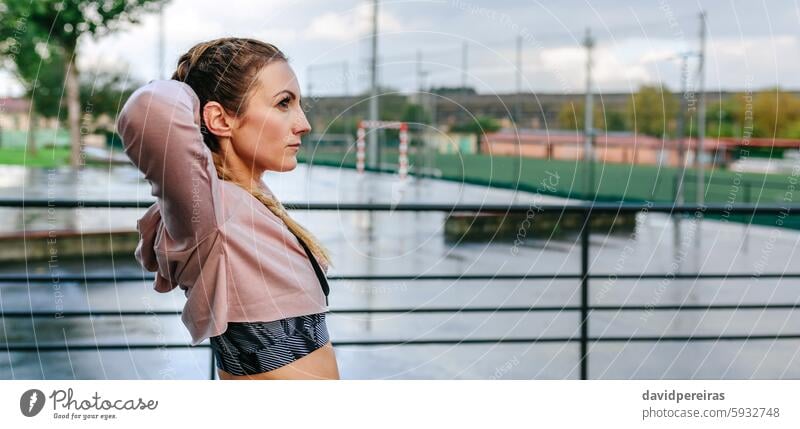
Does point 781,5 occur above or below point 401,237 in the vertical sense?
above

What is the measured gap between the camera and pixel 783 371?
3465mm

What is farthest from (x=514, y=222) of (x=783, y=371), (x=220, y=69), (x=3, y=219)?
(x=220, y=69)

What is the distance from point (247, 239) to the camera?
0.95 metres

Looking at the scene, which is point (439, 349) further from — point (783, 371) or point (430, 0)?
point (430, 0)

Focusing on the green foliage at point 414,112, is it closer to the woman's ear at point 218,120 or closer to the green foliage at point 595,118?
the green foliage at point 595,118

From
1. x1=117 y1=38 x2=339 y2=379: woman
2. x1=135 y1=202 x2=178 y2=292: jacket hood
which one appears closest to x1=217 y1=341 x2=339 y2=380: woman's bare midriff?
x1=117 y1=38 x2=339 y2=379: woman

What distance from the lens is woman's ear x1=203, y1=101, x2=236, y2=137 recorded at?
38.6 inches

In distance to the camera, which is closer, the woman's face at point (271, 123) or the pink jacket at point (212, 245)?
the pink jacket at point (212, 245)

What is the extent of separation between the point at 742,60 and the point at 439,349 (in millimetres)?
2481

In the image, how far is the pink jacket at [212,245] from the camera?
2.80 feet

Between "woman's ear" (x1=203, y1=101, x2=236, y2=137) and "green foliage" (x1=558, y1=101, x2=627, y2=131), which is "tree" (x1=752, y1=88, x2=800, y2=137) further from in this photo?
"woman's ear" (x1=203, y1=101, x2=236, y2=137)

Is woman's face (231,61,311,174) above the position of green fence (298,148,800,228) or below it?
above
